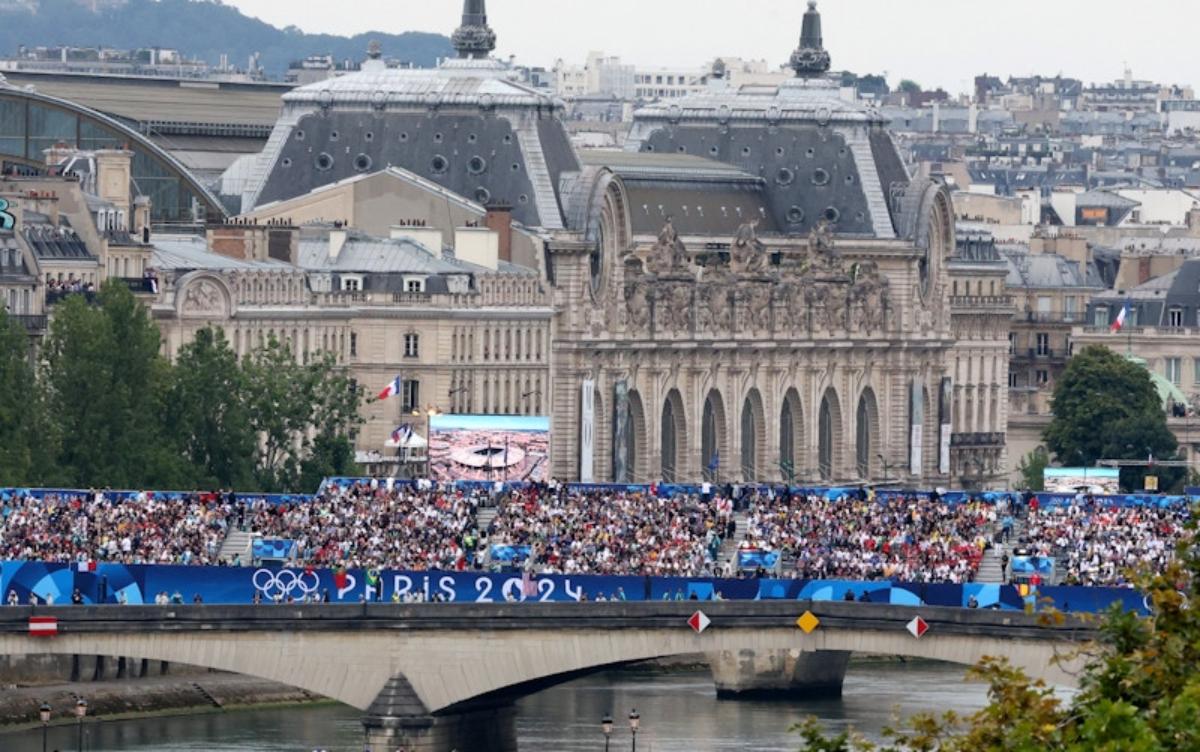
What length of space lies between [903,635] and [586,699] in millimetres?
26296

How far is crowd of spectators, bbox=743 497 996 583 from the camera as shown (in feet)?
348

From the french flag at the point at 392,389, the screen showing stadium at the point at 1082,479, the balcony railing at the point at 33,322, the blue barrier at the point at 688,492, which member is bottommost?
the blue barrier at the point at 688,492

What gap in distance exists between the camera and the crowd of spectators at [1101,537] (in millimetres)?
104688

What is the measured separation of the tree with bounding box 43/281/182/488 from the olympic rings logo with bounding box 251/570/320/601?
2270 centimetres

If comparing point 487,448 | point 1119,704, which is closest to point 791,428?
point 487,448

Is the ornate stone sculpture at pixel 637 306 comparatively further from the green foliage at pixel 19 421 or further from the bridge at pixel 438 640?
the bridge at pixel 438 640

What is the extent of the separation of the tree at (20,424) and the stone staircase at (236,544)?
13.8m

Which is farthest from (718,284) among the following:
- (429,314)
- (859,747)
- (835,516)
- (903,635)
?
(859,747)

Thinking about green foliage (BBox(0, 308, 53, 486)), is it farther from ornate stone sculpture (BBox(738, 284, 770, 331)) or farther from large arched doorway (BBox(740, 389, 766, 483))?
ornate stone sculpture (BBox(738, 284, 770, 331))

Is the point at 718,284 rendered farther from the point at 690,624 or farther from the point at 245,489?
the point at 690,624

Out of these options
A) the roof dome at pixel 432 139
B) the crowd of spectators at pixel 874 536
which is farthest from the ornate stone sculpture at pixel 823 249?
the crowd of spectators at pixel 874 536

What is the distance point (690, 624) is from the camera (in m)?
101

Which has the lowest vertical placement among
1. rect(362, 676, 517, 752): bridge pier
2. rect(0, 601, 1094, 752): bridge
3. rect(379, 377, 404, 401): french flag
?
rect(362, 676, 517, 752): bridge pier

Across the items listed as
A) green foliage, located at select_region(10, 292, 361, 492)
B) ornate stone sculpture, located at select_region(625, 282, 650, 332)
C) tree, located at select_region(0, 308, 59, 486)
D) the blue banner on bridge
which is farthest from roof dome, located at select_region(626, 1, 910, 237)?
the blue banner on bridge
